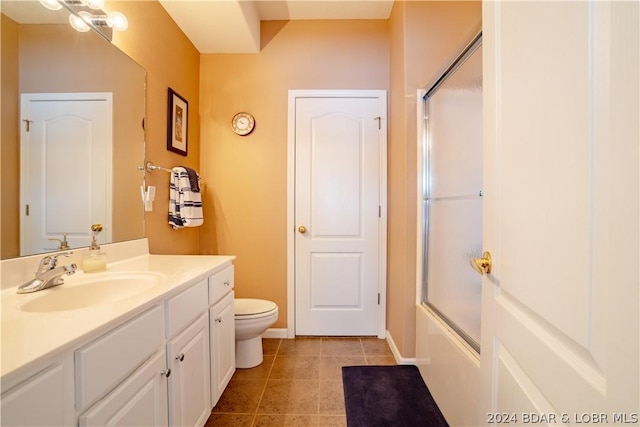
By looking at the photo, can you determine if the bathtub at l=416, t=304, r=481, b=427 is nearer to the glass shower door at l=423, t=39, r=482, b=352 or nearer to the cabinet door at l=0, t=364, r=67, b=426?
the glass shower door at l=423, t=39, r=482, b=352

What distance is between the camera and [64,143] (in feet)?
3.81

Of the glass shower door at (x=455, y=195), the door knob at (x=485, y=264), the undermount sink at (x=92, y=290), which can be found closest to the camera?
the door knob at (x=485, y=264)

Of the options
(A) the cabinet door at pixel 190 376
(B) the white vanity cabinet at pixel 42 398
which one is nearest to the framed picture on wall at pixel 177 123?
(A) the cabinet door at pixel 190 376

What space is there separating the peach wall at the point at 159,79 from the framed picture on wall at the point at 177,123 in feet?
0.12

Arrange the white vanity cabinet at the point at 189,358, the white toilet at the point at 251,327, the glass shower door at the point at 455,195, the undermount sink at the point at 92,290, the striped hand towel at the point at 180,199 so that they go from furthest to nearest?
1. the striped hand towel at the point at 180,199
2. the white toilet at the point at 251,327
3. the glass shower door at the point at 455,195
4. the white vanity cabinet at the point at 189,358
5. the undermount sink at the point at 92,290

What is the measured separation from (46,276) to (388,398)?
174 cm

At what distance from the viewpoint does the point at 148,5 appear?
169 cm

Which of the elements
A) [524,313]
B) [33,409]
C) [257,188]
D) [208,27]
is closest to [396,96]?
[257,188]

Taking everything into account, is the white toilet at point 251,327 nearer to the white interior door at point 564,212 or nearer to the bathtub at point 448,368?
the bathtub at point 448,368

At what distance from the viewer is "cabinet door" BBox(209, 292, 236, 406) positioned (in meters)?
1.36

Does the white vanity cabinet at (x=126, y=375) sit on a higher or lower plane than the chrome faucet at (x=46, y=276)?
lower

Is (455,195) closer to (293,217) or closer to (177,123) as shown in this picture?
(293,217)

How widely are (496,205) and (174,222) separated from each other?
6.33 ft

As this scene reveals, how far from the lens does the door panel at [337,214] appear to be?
2.30 metres
